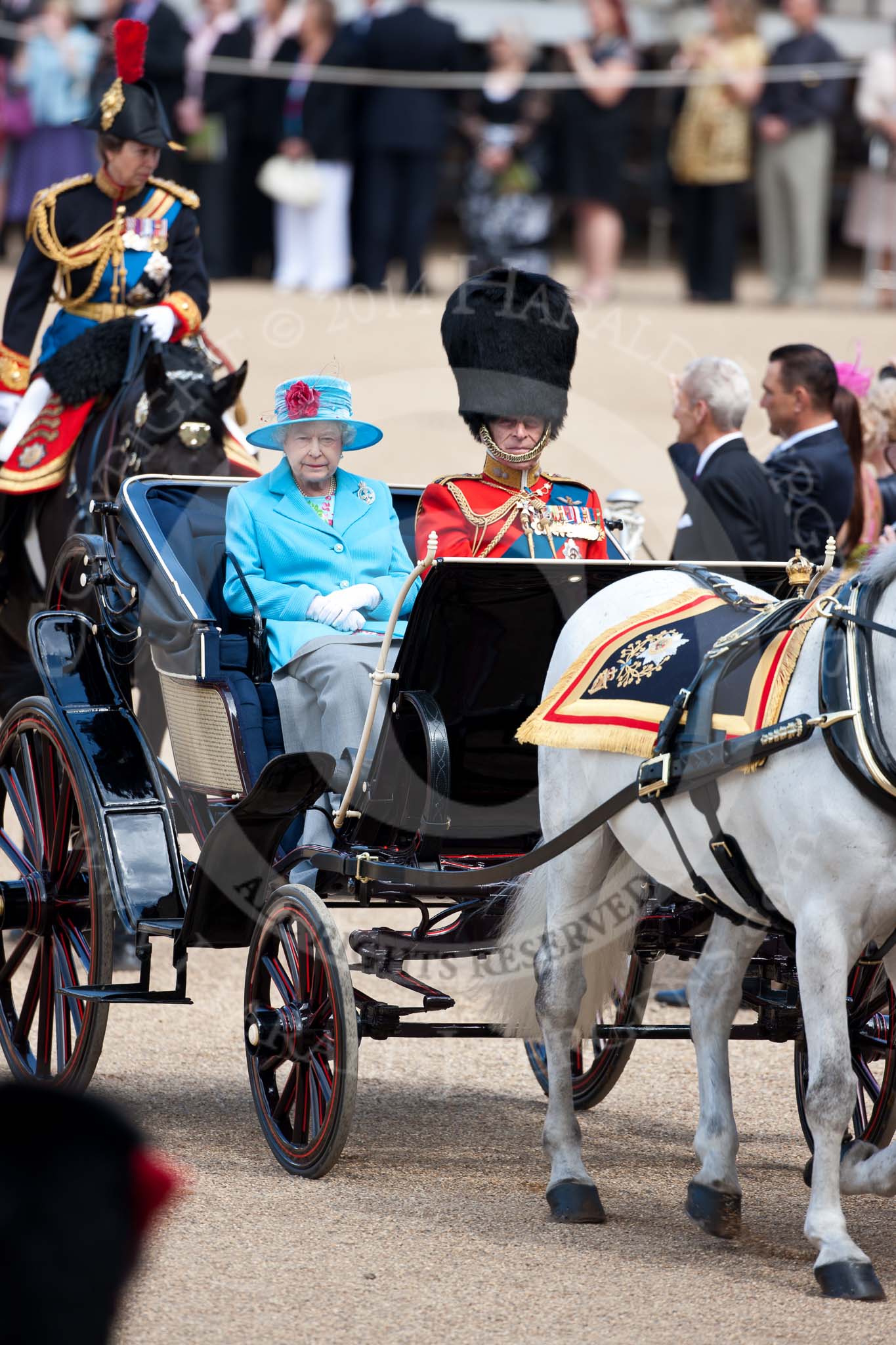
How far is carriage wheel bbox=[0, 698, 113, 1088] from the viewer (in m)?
4.47

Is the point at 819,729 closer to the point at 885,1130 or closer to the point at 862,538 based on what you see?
the point at 885,1130

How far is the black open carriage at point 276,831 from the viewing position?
4105mm

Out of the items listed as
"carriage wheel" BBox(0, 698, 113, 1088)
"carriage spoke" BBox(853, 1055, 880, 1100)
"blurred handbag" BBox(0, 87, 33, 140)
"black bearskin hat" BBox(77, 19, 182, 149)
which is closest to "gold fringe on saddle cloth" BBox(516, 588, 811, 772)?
"carriage spoke" BBox(853, 1055, 880, 1100)

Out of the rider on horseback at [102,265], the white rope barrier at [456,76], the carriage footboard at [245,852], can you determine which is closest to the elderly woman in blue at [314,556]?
the carriage footboard at [245,852]

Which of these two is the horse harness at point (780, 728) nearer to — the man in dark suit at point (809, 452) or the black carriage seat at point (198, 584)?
the black carriage seat at point (198, 584)

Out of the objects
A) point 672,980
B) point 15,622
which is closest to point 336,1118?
point 672,980

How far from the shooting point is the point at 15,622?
6559 millimetres

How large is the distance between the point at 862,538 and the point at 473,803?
8.60 ft

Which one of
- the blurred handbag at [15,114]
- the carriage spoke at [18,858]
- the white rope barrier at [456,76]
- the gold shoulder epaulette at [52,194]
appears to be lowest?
the carriage spoke at [18,858]

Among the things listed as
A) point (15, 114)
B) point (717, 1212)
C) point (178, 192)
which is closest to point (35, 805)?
point (717, 1212)

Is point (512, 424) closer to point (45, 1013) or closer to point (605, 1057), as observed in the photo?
point (605, 1057)

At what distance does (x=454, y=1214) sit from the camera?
157 inches

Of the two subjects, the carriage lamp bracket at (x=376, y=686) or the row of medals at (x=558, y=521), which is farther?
the row of medals at (x=558, y=521)

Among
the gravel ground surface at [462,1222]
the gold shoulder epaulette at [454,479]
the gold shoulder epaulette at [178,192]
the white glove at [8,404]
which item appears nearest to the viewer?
the gravel ground surface at [462,1222]
